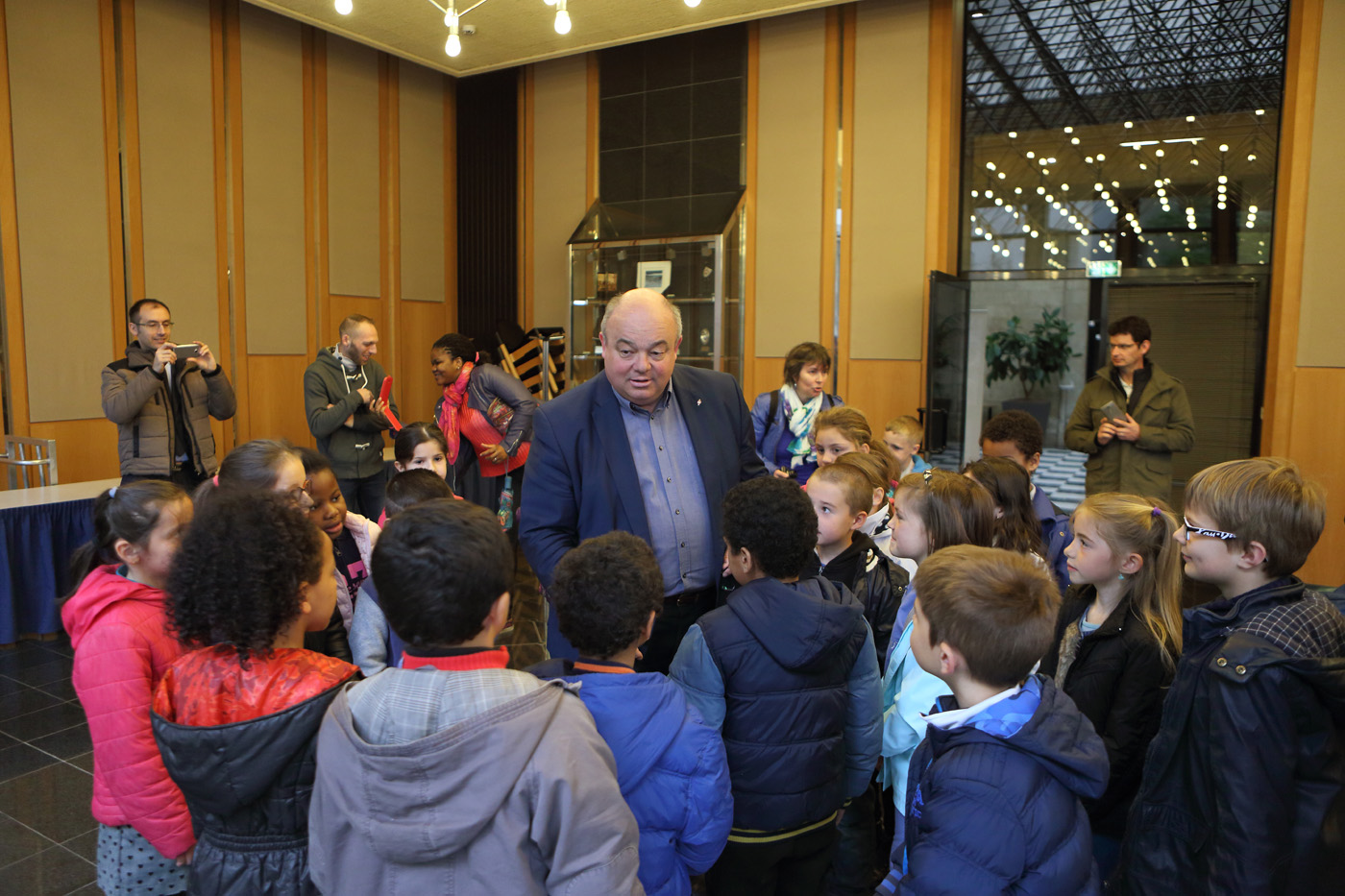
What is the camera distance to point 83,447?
246 inches

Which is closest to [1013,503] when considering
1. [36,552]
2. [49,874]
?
[49,874]

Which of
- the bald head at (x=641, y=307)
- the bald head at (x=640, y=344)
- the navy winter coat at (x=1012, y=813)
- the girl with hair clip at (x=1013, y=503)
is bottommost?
the navy winter coat at (x=1012, y=813)

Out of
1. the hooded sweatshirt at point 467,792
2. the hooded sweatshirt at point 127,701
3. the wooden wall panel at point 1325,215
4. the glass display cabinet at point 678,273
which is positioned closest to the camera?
the hooded sweatshirt at point 467,792

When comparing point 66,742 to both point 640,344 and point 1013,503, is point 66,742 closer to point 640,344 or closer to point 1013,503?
point 640,344

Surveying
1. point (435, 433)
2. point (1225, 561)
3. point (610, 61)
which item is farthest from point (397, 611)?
point (610, 61)

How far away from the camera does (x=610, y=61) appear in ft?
27.2

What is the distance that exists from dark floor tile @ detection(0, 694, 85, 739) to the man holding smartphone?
126cm

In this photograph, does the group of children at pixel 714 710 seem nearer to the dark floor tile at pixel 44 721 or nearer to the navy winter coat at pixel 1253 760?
the navy winter coat at pixel 1253 760

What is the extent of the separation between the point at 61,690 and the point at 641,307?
362cm

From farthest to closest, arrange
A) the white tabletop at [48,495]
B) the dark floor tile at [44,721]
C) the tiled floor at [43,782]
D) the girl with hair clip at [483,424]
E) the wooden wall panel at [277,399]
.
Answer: the wooden wall panel at [277,399] < the girl with hair clip at [483,424] < the white tabletop at [48,495] < the dark floor tile at [44,721] < the tiled floor at [43,782]

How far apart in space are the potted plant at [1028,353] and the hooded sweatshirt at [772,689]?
22.6ft

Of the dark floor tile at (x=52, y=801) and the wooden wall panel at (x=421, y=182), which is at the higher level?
the wooden wall panel at (x=421, y=182)

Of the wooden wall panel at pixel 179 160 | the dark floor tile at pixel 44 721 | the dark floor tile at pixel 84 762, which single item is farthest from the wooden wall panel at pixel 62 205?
the dark floor tile at pixel 84 762

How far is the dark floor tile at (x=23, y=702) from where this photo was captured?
12.6 feet
